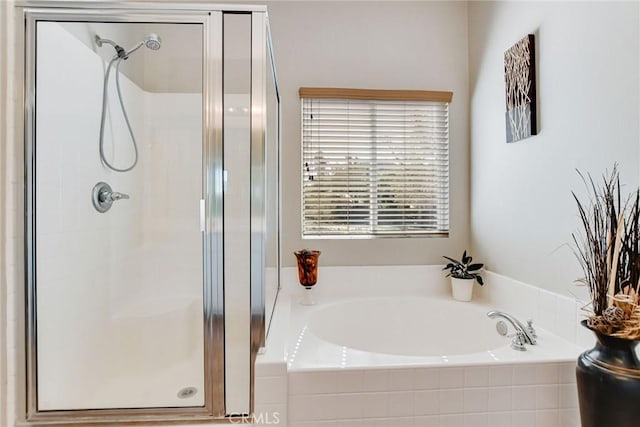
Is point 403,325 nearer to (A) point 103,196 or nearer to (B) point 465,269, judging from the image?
(B) point 465,269

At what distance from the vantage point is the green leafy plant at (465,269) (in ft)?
6.79

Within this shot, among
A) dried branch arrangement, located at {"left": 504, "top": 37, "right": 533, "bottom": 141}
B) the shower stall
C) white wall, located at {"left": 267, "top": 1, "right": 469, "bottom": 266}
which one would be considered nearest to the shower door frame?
the shower stall

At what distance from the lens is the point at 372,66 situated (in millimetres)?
2242

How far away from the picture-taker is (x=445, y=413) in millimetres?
1218

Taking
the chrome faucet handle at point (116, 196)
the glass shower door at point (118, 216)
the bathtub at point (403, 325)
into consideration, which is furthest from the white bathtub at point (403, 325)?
the chrome faucet handle at point (116, 196)

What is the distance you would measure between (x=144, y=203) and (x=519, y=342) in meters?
2.04

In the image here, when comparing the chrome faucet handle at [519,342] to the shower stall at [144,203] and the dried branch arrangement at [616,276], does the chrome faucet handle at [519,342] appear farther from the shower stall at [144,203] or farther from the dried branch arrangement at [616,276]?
the shower stall at [144,203]

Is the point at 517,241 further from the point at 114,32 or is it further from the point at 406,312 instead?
the point at 114,32

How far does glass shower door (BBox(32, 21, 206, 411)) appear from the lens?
1.38 m

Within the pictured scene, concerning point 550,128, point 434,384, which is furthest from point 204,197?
point 550,128

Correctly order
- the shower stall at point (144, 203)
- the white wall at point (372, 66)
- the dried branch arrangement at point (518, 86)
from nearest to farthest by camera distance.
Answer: the shower stall at point (144, 203), the dried branch arrangement at point (518, 86), the white wall at point (372, 66)

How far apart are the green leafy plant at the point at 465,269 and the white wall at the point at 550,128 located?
0.10 metres

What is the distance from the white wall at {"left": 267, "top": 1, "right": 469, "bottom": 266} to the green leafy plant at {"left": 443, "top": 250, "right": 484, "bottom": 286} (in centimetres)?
14

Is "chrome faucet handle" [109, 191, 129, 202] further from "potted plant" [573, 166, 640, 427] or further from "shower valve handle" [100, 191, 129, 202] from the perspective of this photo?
"potted plant" [573, 166, 640, 427]
